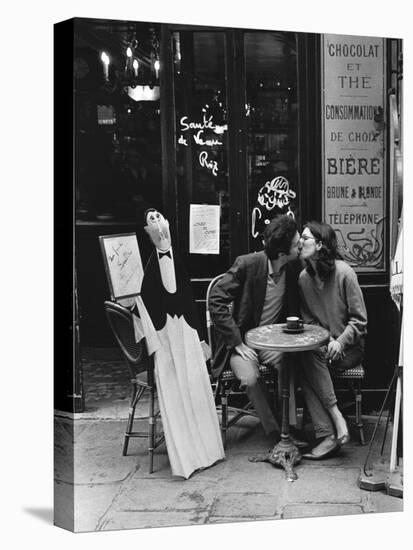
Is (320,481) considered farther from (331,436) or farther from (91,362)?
(91,362)

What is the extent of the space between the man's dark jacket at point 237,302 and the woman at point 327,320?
0.92ft

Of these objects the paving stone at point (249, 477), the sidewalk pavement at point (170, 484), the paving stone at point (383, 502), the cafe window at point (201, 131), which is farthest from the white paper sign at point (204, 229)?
the paving stone at point (383, 502)

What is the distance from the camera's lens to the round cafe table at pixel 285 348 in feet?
21.9

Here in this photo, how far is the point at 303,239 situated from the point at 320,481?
Result: 144cm

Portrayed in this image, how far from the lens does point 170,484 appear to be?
254 inches

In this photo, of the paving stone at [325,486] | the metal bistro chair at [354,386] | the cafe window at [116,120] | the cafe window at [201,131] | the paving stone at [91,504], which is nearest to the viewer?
the cafe window at [116,120]

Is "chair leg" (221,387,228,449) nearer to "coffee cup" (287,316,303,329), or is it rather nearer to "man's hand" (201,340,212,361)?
"man's hand" (201,340,212,361)

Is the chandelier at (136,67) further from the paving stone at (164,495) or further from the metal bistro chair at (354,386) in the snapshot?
the paving stone at (164,495)

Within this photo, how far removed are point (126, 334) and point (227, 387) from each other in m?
0.73

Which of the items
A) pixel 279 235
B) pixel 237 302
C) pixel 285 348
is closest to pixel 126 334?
pixel 237 302

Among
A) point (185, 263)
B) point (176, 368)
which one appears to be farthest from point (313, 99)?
point (176, 368)

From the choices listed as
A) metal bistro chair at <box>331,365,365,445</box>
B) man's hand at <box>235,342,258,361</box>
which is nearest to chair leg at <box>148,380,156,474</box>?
man's hand at <box>235,342,258,361</box>

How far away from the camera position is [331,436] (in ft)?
22.7

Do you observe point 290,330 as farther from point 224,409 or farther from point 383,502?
point 383,502
